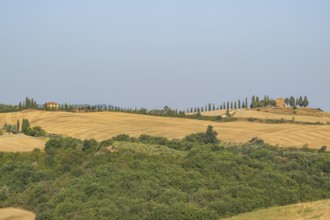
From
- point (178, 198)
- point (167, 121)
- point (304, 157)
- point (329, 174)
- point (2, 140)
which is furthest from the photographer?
point (167, 121)

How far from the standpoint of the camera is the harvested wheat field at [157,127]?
91812 millimetres

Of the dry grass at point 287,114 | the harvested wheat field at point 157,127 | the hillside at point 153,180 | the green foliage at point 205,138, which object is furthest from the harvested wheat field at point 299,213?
the dry grass at point 287,114

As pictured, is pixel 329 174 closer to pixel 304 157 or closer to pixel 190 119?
pixel 304 157

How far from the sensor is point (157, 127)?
344ft

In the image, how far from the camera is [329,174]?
64375mm

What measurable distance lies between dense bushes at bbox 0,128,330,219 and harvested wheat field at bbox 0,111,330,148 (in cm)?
1633

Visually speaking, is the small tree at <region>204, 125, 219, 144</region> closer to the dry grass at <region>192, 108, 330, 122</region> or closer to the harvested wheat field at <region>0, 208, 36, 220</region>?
the dry grass at <region>192, 108, 330, 122</region>

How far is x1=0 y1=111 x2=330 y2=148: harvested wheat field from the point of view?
91812mm

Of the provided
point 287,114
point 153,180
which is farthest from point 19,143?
point 287,114

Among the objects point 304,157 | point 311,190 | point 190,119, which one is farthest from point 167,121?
point 311,190

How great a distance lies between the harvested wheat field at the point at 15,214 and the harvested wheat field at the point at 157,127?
38029 millimetres

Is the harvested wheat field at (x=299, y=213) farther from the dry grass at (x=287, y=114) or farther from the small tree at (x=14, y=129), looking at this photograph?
the dry grass at (x=287, y=114)

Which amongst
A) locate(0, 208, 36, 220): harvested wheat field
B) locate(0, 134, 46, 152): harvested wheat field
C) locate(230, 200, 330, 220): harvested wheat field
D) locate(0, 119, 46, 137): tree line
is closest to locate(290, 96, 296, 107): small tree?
locate(0, 119, 46, 137): tree line

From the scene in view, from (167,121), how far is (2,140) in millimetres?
38652
